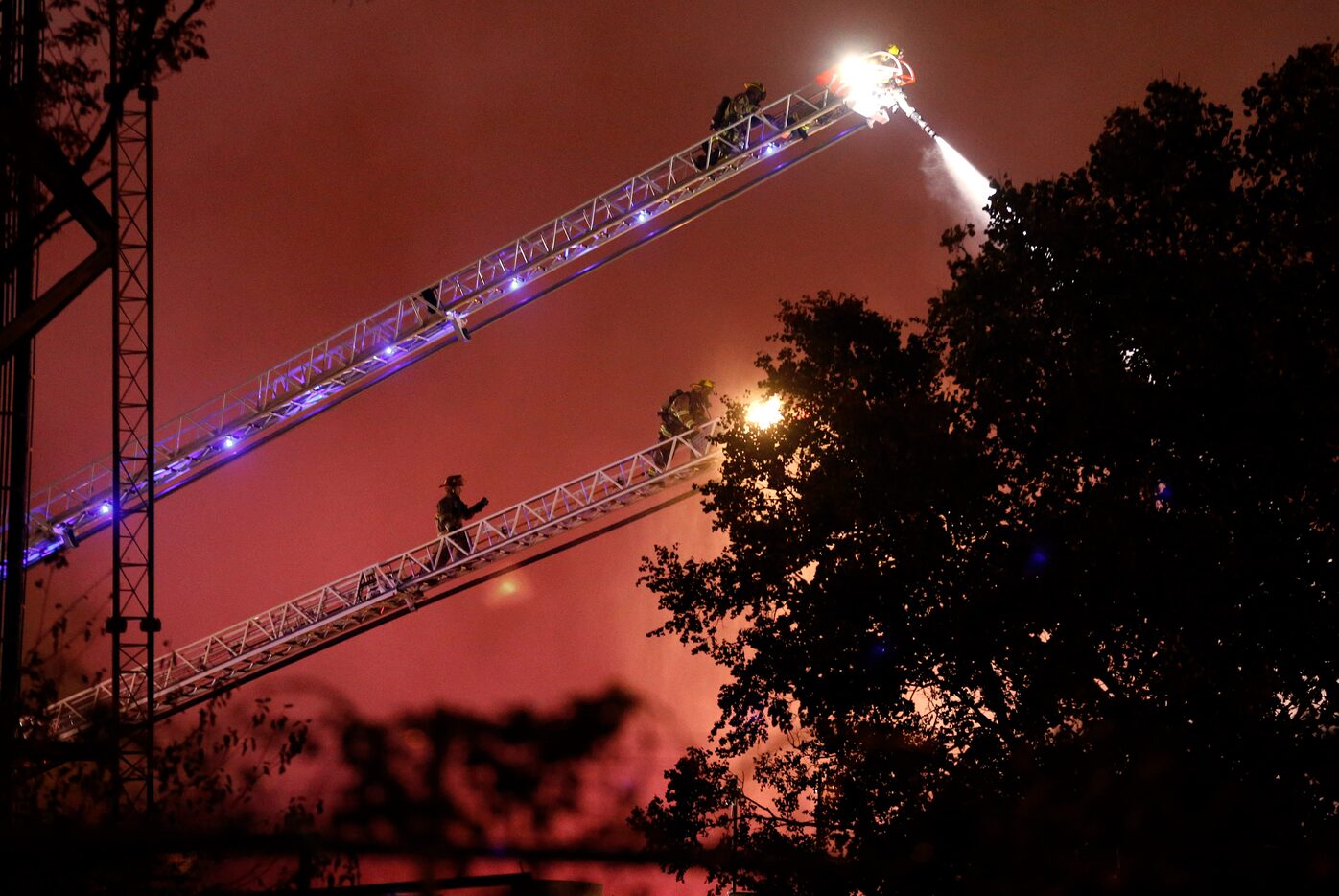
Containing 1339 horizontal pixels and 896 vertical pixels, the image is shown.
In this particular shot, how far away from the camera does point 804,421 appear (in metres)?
13.4

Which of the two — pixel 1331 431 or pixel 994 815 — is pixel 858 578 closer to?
pixel 994 815

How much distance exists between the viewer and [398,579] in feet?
67.1

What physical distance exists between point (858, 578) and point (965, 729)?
1950 millimetres

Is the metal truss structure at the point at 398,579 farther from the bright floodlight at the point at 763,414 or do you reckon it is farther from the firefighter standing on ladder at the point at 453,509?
the bright floodlight at the point at 763,414

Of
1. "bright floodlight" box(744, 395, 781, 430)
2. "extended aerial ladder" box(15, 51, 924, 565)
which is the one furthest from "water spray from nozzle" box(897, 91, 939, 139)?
"bright floodlight" box(744, 395, 781, 430)

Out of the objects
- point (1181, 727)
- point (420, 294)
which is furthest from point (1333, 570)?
point (420, 294)

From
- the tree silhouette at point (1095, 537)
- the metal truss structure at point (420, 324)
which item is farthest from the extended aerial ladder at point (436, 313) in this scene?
the tree silhouette at point (1095, 537)

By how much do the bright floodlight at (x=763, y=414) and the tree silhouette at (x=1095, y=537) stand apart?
0.74 metres

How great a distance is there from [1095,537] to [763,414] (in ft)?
16.5

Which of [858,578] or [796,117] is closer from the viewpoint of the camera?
[858,578]

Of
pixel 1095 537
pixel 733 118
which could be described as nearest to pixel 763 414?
pixel 1095 537

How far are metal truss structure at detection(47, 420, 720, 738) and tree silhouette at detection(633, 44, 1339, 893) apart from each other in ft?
22.4

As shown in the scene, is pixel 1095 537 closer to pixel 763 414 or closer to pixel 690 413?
pixel 763 414

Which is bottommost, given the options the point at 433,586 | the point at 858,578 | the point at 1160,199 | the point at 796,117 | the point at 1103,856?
the point at 1103,856
